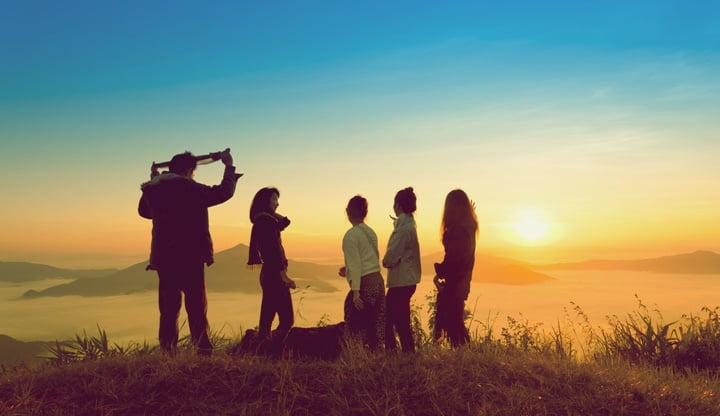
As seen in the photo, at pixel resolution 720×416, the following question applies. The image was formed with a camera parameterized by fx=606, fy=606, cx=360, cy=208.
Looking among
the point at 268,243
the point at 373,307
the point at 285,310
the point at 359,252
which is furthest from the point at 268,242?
the point at 373,307

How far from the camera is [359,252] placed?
7805 millimetres


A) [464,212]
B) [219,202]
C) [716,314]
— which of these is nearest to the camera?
[219,202]

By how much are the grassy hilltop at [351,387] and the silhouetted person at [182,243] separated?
54cm

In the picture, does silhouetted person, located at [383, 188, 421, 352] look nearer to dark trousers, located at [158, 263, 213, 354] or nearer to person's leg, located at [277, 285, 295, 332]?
person's leg, located at [277, 285, 295, 332]

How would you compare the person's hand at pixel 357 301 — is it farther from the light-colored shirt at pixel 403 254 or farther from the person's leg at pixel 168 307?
the person's leg at pixel 168 307

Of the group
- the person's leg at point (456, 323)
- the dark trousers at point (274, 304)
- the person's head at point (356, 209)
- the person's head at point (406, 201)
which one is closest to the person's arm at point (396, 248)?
the person's head at point (406, 201)

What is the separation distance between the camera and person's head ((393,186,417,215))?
806 cm

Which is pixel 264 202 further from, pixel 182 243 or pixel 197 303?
pixel 197 303

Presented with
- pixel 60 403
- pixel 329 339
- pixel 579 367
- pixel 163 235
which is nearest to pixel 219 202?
pixel 163 235

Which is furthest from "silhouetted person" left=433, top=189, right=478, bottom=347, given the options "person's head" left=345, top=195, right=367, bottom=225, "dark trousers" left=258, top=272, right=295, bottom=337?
"dark trousers" left=258, top=272, right=295, bottom=337

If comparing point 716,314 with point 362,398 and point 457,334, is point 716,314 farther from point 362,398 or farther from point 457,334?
point 362,398

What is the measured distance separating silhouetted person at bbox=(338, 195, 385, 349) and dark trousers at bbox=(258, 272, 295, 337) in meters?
0.78

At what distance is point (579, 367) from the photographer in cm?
→ 791

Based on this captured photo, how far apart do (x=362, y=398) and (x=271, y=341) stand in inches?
84.9
